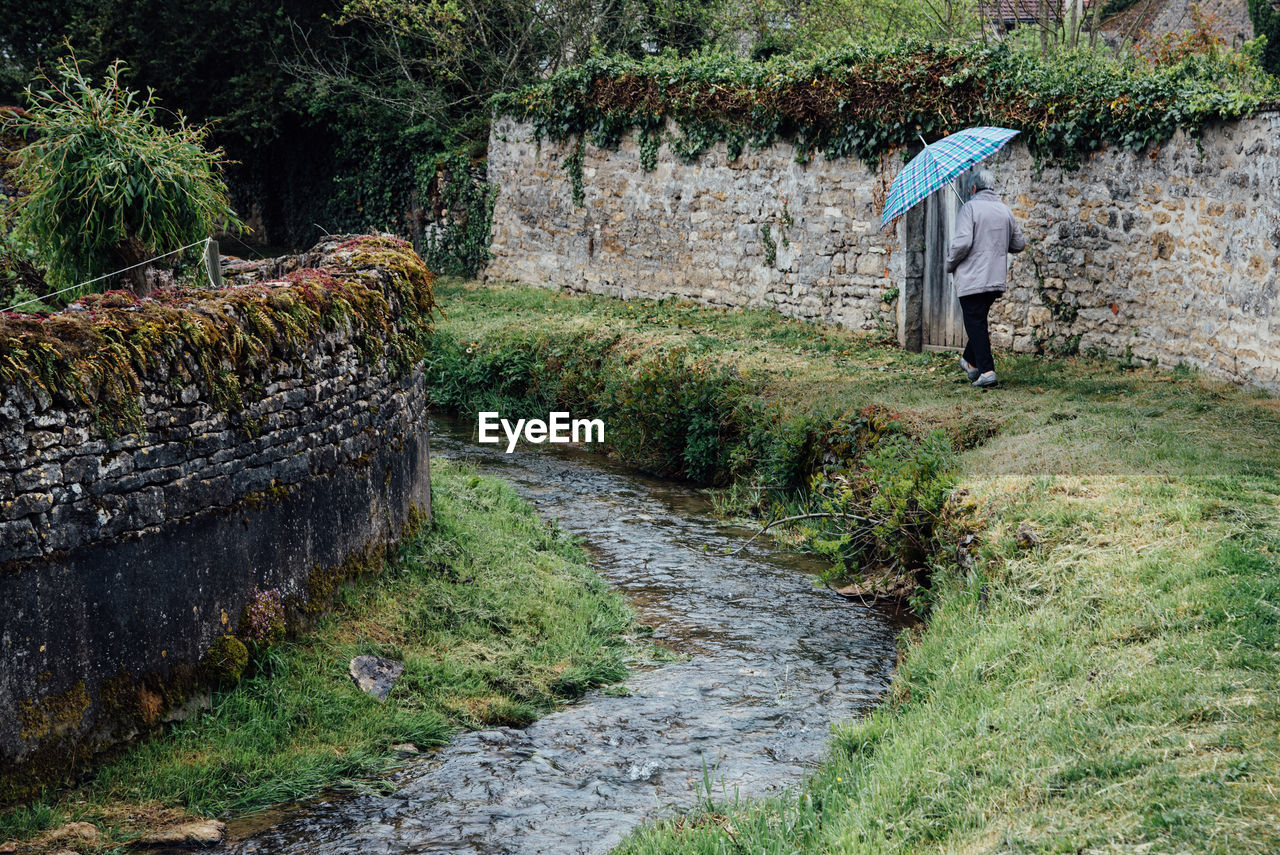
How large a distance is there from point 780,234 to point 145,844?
11831 mm

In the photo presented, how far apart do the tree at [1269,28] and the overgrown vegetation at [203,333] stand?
67.1 feet

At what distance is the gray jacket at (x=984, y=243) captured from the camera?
1013cm

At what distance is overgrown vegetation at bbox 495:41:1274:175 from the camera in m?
10.4

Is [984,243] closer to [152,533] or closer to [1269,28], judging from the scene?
[152,533]

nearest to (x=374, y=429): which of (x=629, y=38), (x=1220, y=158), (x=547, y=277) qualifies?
(x=1220, y=158)

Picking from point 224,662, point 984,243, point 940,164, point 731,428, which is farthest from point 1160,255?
point 224,662

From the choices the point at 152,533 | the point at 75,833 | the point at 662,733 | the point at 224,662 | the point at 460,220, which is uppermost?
the point at 460,220

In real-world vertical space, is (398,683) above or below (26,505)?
below

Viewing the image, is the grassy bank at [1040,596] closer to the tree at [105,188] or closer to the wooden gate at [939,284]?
the wooden gate at [939,284]

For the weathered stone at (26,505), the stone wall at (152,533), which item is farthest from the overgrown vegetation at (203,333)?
the weathered stone at (26,505)

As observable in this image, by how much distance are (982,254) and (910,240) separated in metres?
2.86

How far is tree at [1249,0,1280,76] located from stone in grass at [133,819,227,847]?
76.8 ft

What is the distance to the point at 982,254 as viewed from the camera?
10.2m

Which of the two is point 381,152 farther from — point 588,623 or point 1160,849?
point 1160,849
